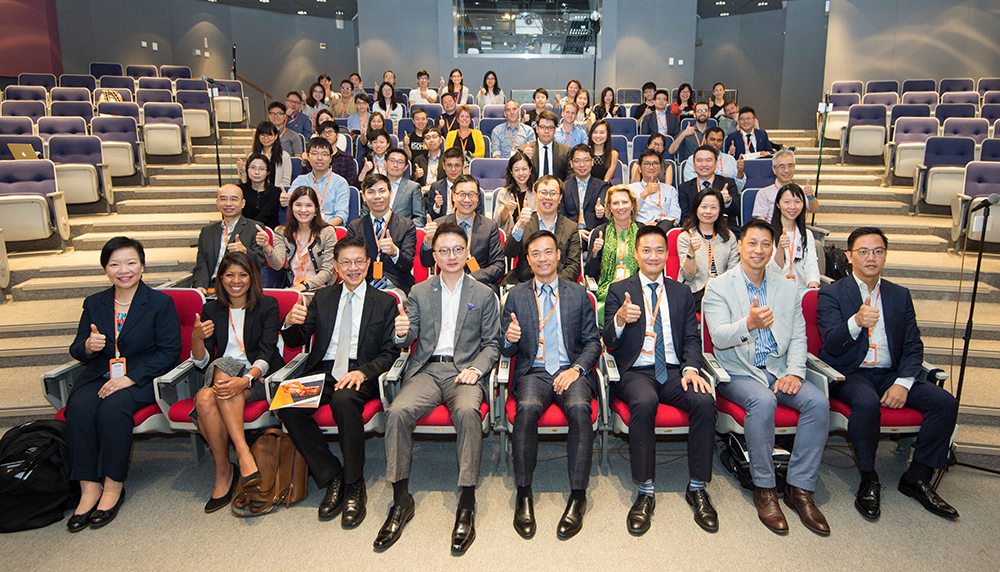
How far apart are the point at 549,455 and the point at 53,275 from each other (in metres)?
4.28

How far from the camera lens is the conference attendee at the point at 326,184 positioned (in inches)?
169

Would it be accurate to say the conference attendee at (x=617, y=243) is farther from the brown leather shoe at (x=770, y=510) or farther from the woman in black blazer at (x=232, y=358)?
the woman in black blazer at (x=232, y=358)

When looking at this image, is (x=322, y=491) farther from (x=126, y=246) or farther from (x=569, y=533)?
(x=126, y=246)

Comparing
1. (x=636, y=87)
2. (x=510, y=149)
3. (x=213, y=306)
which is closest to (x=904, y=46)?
(x=636, y=87)

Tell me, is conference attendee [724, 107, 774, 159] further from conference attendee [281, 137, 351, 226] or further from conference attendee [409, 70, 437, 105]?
conference attendee [409, 70, 437, 105]

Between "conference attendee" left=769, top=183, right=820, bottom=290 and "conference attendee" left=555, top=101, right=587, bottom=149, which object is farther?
"conference attendee" left=555, top=101, right=587, bottom=149

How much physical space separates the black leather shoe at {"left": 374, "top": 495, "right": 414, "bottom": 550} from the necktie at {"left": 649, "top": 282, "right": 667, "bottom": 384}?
53.0 inches

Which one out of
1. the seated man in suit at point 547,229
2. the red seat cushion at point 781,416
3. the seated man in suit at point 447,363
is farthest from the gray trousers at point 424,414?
the red seat cushion at point 781,416

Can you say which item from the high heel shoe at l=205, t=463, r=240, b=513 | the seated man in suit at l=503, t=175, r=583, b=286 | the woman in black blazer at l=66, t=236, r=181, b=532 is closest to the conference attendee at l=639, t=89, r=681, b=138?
the seated man in suit at l=503, t=175, r=583, b=286

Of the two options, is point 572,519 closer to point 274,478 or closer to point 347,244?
point 274,478

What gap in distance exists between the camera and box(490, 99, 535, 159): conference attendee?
5871 millimetres

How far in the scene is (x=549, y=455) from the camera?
315cm

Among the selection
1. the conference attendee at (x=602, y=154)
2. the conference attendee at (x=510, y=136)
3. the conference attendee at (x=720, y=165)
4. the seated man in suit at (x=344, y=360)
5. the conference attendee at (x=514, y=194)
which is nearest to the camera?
the seated man in suit at (x=344, y=360)

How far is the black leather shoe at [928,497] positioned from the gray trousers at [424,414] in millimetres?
2064
